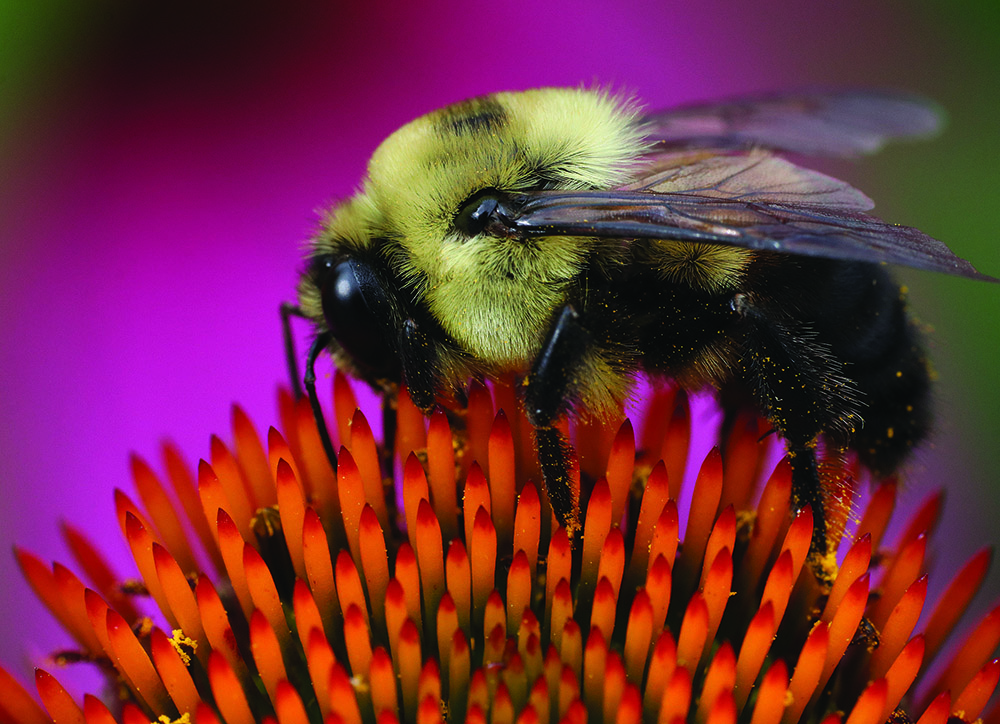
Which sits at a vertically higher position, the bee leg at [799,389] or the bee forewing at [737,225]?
the bee forewing at [737,225]


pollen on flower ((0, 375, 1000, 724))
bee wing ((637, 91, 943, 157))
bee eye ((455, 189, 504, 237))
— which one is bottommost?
pollen on flower ((0, 375, 1000, 724))

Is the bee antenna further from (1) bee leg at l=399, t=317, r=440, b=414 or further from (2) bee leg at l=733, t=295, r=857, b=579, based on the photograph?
(2) bee leg at l=733, t=295, r=857, b=579

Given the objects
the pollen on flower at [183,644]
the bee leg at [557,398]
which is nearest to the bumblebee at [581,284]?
the bee leg at [557,398]

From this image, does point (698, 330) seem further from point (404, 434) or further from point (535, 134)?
point (404, 434)

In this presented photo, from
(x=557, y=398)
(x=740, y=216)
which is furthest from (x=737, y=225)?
(x=557, y=398)

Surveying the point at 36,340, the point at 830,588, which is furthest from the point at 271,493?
Answer: the point at 36,340

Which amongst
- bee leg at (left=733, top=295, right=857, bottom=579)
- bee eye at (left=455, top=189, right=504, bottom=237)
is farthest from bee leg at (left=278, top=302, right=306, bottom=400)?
bee leg at (left=733, top=295, right=857, bottom=579)

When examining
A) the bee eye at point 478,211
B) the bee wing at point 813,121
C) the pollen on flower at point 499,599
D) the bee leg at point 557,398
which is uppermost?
the bee eye at point 478,211

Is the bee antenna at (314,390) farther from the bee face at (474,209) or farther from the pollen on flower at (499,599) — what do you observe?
the bee face at (474,209)
